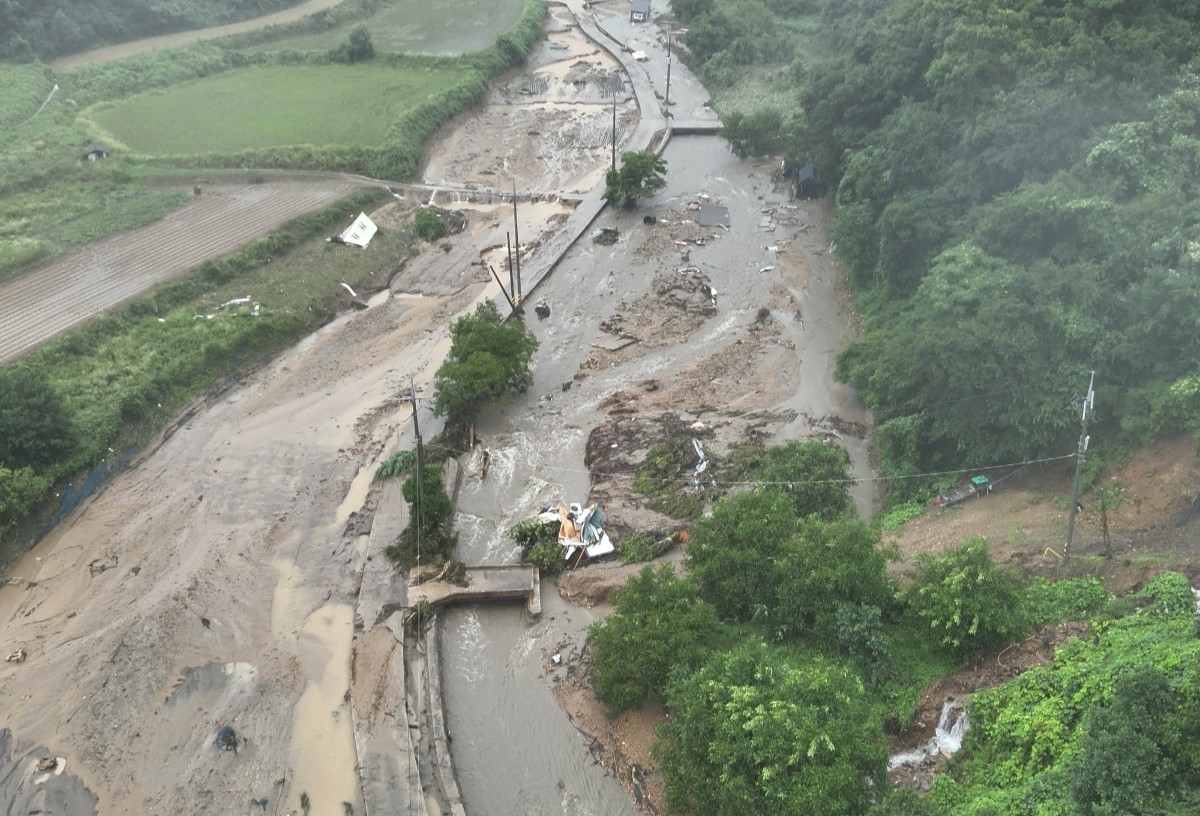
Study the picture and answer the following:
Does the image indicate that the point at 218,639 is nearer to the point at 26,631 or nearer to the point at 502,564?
the point at 26,631

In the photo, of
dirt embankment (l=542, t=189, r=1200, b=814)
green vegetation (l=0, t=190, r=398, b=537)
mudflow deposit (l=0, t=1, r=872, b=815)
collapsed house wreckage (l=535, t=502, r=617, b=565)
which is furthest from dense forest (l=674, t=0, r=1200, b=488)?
green vegetation (l=0, t=190, r=398, b=537)

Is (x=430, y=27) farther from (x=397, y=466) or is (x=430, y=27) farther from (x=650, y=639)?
(x=650, y=639)

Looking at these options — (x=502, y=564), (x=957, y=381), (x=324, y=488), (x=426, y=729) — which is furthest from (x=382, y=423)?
(x=957, y=381)

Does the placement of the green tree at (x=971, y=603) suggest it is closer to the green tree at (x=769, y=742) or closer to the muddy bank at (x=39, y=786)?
the green tree at (x=769, y=742)

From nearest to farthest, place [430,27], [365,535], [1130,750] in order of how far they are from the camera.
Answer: [1130,750] → [365,535] → [430,27]

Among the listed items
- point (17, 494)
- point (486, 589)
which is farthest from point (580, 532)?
point (17, 494)

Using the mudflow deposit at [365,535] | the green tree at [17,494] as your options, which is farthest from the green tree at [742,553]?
the green tree at [17,494]
